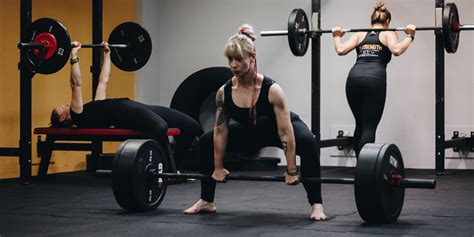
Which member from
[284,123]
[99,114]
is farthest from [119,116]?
[284,123]

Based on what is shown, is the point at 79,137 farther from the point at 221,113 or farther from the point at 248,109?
the point at 248,109

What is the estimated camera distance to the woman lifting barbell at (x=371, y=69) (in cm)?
504

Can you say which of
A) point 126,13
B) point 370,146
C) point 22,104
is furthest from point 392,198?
point 126,13

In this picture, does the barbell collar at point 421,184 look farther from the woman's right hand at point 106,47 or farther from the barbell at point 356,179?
the woman's right hand at point 106,47

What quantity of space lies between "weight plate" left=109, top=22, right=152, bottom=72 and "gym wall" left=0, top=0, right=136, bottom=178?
23.2 inches

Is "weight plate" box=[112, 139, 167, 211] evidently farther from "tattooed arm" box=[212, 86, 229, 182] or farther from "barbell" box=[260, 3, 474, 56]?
"barbell" box=[260, 3, 474, 56]

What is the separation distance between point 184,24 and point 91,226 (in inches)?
158

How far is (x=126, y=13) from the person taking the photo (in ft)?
22.0

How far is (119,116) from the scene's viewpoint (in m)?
5.06

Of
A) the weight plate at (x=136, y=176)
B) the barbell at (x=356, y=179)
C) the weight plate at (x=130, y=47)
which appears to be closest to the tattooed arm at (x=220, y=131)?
the barbell at (x=356, y=179)

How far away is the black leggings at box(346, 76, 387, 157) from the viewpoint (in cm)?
500

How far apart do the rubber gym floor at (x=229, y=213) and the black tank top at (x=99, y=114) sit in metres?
0.39

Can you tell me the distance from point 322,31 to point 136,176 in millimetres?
2119

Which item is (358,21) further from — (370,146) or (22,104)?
(370,146)
